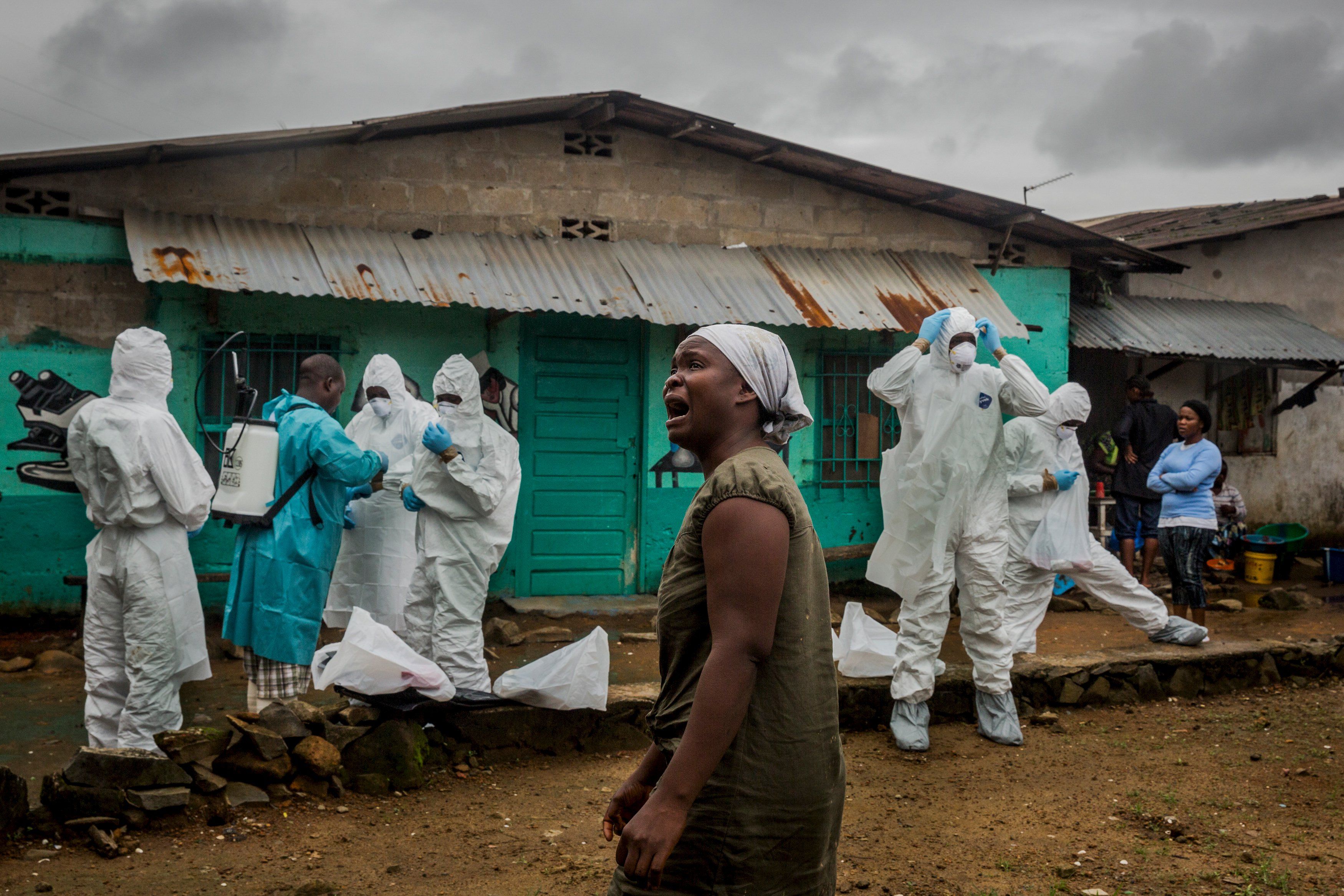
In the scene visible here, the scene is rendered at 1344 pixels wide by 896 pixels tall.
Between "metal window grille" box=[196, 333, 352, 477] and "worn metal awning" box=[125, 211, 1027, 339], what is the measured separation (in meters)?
0.71

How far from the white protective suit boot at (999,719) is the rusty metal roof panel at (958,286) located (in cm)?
407

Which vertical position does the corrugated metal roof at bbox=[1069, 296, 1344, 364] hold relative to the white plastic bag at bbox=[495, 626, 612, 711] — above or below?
above

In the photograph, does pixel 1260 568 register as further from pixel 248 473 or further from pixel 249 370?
pixel 248 473

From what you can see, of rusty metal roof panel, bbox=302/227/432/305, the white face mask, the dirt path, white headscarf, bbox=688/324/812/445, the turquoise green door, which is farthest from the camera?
the turquoise green door

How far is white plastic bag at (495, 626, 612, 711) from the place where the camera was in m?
4.80

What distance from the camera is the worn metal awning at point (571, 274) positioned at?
7250mm

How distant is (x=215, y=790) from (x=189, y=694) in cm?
220

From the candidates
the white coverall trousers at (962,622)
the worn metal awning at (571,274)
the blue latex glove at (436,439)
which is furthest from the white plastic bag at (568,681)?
the worn metal awning at (571,274)

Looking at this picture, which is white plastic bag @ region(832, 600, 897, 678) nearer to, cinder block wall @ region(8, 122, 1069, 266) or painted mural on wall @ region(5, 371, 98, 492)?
cinder block wall @ region(8, 122, 1069, 266)

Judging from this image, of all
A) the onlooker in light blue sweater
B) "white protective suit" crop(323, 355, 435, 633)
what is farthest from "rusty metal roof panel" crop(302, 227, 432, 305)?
the onlooker in light blue sweater

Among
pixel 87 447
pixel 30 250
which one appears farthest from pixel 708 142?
pixel 87 447

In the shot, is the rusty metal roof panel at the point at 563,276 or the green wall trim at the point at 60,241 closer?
the green wall trim at the point at 60,241

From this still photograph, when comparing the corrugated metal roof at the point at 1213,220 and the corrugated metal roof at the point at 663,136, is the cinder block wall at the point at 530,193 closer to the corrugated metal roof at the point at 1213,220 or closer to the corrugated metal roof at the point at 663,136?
the corrugated metal roof at the point at 663,136

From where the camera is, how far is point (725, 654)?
1.86 meters
